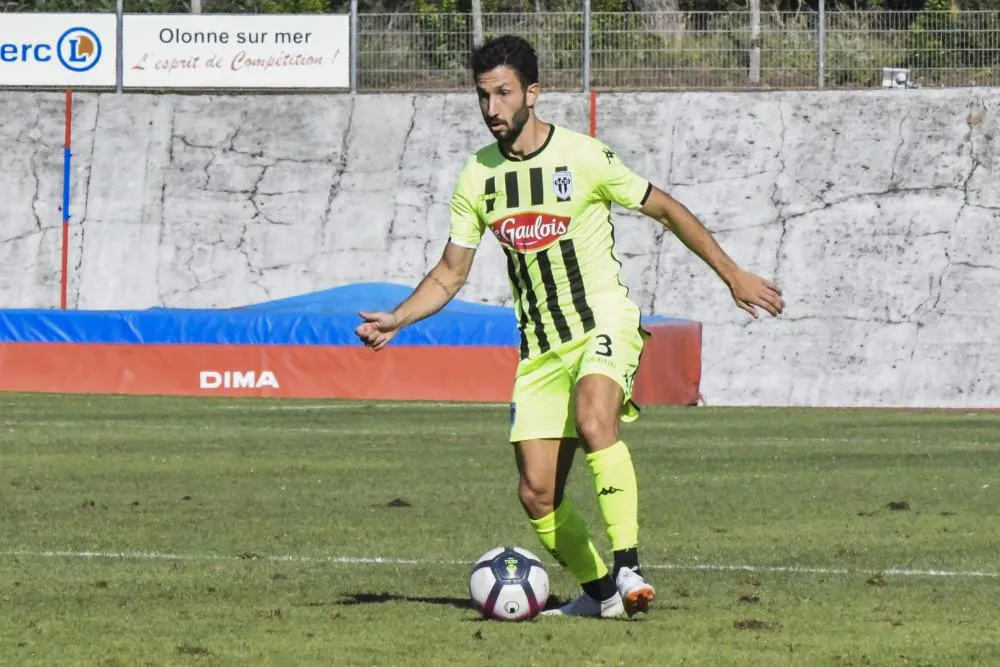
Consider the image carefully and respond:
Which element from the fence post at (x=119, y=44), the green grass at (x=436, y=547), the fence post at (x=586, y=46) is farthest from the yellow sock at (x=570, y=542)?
the fence post at (x=119, y=44)

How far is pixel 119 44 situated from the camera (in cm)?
3259

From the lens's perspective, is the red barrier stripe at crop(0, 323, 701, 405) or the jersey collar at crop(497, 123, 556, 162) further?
the red barrier stripe at crop(0, 323, 701, 405)

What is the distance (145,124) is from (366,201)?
4.22 meters

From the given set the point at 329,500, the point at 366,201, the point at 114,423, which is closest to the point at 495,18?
the point at 366,201

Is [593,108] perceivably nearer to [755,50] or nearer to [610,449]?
[755,50]

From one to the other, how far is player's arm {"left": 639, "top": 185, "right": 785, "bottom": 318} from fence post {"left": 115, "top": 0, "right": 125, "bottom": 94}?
2650 centimetres

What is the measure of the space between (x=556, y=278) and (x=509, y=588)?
1192 millimetres

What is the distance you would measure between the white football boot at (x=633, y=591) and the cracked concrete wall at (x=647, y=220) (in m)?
24.0

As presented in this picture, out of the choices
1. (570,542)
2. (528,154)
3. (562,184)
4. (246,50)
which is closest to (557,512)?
(570,542)

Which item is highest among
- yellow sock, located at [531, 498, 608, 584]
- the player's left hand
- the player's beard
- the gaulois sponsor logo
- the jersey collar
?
the player's beard

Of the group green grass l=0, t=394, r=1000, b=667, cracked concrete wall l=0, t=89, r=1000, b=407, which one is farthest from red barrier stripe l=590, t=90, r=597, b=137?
green grass l=0, t=394, r=1000, b=667

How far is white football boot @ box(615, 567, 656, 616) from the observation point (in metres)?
6.71

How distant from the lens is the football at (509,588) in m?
6.98

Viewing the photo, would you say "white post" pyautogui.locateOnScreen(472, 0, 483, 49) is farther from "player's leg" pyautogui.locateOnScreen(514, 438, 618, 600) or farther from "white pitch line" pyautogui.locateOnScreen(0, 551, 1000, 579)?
"player's leg" pyautogui.locateOnScreen(514, 438, 618, 600)
